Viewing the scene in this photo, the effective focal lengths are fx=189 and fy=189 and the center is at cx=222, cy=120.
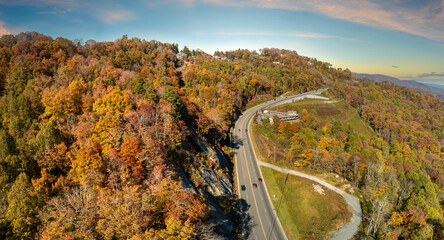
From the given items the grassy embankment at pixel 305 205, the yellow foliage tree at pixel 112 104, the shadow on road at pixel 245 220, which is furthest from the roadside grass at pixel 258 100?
the yellow foliage tree at pixel 112 104

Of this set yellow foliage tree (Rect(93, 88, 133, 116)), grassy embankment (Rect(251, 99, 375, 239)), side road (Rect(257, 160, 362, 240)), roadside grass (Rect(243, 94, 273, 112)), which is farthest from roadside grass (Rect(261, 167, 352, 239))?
roadside grass (Rect(243, 94, 273, 112))

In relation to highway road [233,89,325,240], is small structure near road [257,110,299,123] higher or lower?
higher

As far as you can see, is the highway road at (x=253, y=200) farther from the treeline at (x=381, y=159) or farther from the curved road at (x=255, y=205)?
the treeline at (x=381, y=159)

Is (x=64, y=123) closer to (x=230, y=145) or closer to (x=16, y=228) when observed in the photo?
(x=16, y=228)

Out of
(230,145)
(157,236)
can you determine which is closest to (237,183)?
(230,145)

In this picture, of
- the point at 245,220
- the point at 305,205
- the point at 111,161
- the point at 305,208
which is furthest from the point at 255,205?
the point at 111,161

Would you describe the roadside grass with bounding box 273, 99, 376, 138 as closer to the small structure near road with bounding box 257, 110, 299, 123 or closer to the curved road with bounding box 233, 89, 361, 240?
the small structure near road with bounding box 257, 110, 299, 123
